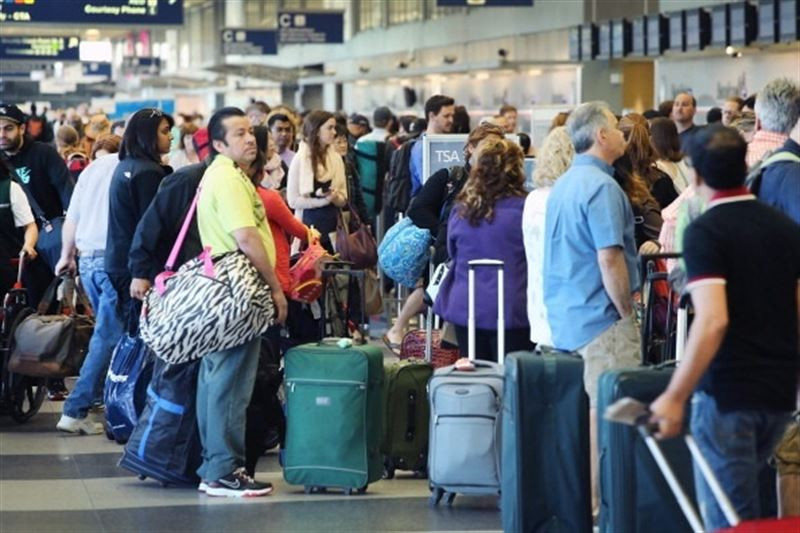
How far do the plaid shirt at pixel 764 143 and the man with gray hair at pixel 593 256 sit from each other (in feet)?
1.76

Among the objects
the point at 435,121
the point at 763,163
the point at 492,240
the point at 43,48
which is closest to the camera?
the point at 763,163

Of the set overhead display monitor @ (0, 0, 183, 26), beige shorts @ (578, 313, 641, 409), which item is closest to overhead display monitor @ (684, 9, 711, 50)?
overhead display monitor @ (0, 0, 183, 26)

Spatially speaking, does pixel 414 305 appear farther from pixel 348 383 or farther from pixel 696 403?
pixel 696 403

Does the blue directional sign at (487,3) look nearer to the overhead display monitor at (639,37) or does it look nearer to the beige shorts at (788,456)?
the overhead display monitor at (639,37)

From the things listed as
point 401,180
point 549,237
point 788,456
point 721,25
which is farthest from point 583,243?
point 721,25

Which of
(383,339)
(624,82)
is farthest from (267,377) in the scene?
(624,82)

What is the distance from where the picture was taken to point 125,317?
10219 millimetres

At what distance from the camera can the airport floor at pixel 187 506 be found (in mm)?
8055

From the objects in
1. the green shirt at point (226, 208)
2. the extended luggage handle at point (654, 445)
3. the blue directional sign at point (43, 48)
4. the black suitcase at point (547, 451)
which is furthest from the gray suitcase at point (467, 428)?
the blue directional sign at point (43, 48)

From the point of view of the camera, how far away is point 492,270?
8.38 metres

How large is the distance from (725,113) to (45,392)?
5879 mm

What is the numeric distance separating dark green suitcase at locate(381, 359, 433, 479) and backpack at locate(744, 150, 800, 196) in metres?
2.46

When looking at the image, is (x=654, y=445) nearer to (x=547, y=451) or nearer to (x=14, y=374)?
(x=547, y=451)

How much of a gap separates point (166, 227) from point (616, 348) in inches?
105
